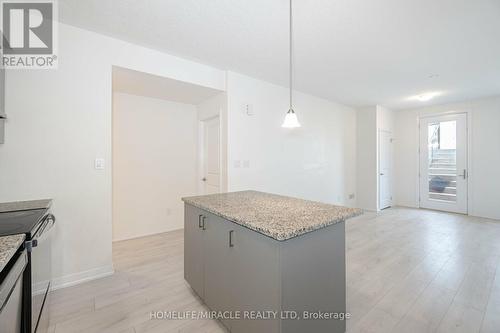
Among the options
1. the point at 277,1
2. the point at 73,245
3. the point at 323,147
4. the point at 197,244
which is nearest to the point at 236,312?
the point at 197,244

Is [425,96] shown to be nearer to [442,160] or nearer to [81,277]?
[442,160]

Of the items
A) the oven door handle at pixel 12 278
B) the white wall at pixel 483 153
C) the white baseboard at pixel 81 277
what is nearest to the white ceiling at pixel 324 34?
the white wall at pixel 483 153

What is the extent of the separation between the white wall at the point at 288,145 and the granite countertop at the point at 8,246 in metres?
2.52

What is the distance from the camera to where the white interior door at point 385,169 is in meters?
5.61

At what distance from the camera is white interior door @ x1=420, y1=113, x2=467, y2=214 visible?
512cm

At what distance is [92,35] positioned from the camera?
241cm

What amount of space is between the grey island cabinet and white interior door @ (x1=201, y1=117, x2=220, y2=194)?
6.82 feet

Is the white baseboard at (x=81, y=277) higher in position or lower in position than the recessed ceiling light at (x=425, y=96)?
lower

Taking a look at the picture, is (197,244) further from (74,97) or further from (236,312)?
(74,97)

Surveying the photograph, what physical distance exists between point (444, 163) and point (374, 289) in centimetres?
487

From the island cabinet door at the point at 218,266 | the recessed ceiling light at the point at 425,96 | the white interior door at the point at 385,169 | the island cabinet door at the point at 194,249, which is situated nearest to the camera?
the island cabinet door at the point at 218,266

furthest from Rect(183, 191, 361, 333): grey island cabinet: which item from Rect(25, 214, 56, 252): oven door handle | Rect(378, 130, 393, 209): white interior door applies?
Rect(378, 130, 393, 209): white interior door

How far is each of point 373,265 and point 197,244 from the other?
2.13 metres

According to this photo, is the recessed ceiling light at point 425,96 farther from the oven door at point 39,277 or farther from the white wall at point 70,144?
the oven door at point 39,277
